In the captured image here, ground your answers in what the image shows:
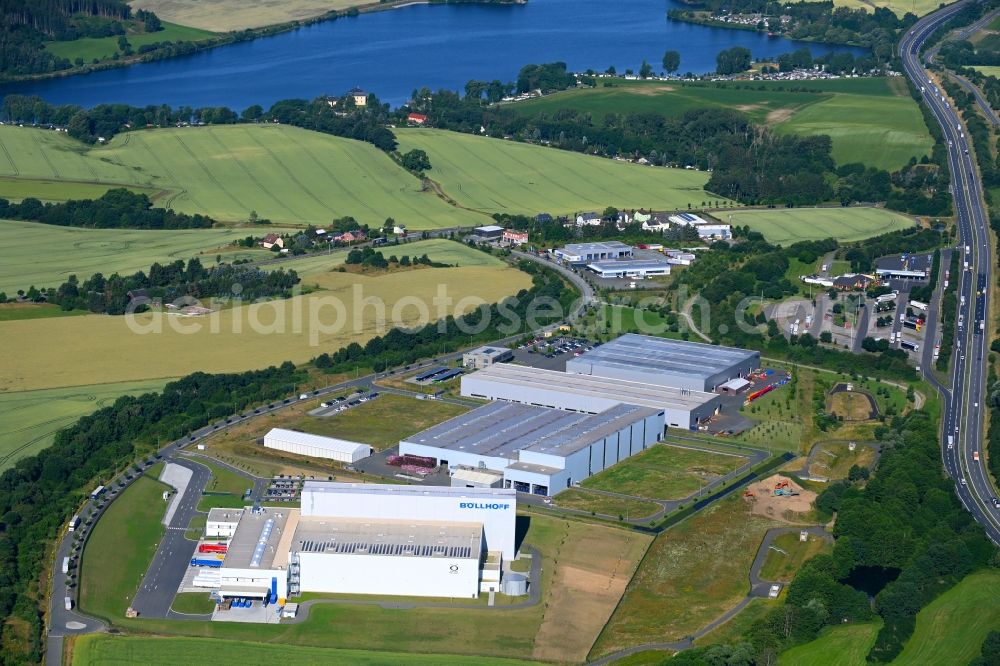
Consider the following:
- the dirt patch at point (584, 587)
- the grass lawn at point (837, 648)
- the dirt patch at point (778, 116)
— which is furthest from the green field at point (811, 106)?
the grass lawn at point (837, 648)

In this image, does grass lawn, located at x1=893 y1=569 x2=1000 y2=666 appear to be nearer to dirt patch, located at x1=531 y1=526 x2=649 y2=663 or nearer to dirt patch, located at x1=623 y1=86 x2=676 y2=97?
dirt patch, located at x1=531 y1=526 x2=649 y2=663

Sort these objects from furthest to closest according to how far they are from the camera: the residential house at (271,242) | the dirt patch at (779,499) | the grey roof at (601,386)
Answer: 1. the residential house at (271,242)
2. the grey roof at (601,386)
3. the dirt patch at (779,499)

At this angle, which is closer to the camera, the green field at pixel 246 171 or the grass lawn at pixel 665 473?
the grass lawn at pixel 665 473

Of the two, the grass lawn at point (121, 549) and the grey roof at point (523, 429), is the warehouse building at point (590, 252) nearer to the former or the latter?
the grey roof at point (523, 429)

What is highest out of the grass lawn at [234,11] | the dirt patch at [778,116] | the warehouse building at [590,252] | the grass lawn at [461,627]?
the grass lawn at [234,11]

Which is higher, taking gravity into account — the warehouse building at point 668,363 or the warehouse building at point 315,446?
the warehouse building at point 668,363

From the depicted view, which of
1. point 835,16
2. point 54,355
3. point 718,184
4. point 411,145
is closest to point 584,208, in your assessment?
point 718,184

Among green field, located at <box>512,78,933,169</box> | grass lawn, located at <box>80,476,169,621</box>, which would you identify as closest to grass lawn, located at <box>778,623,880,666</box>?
grass lawn, located at <box>80,476,169,621</box>

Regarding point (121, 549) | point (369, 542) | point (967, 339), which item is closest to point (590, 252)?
point (967, 339)
